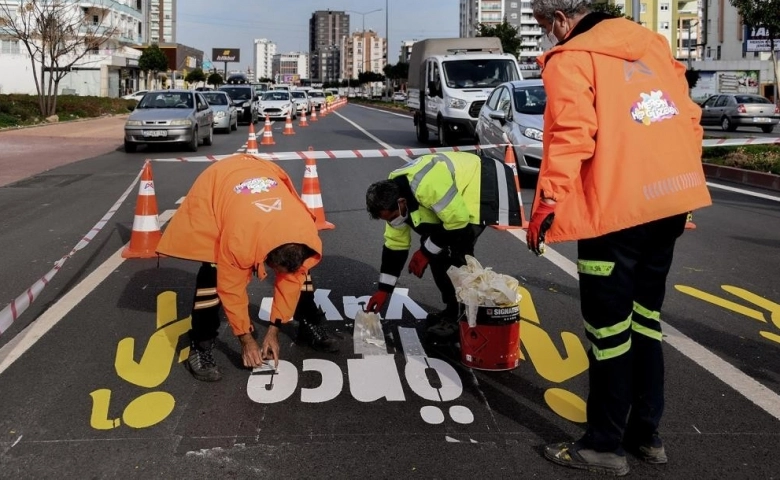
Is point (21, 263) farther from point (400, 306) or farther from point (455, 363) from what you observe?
point (455, 363)

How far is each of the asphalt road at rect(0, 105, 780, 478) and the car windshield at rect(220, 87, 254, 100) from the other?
3181 centimetres

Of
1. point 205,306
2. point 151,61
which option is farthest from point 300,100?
point 205,306

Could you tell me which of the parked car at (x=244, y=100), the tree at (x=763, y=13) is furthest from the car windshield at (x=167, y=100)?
the tree at (x=763, y=13)

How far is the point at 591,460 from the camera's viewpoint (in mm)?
3699

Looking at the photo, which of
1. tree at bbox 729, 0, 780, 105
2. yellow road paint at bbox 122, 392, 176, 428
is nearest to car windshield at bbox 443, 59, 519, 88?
tree at bbox 729, 0, 780, 105

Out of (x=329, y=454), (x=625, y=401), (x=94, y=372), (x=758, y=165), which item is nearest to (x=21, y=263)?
(x=94, y=372)

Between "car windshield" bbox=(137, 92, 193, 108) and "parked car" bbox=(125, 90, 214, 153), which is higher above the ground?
"car windshield" bbox=(137, 92, 193, 108)

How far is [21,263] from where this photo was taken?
8.27 m

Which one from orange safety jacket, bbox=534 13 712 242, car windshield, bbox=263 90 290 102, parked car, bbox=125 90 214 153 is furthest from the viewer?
car windshield, bbox=263 90 290 102

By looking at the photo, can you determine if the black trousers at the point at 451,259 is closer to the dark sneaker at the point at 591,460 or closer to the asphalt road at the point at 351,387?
the asphalt road at the point at 351,387

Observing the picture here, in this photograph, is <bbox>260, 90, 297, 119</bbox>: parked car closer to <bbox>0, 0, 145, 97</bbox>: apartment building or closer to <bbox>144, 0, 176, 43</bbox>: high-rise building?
<bbox>0, 0, 145, 97</bbox>: apartment building

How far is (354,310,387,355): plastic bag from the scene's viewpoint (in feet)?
18.0

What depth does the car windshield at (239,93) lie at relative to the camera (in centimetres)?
3934

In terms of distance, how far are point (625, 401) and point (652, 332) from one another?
1.05 feet
